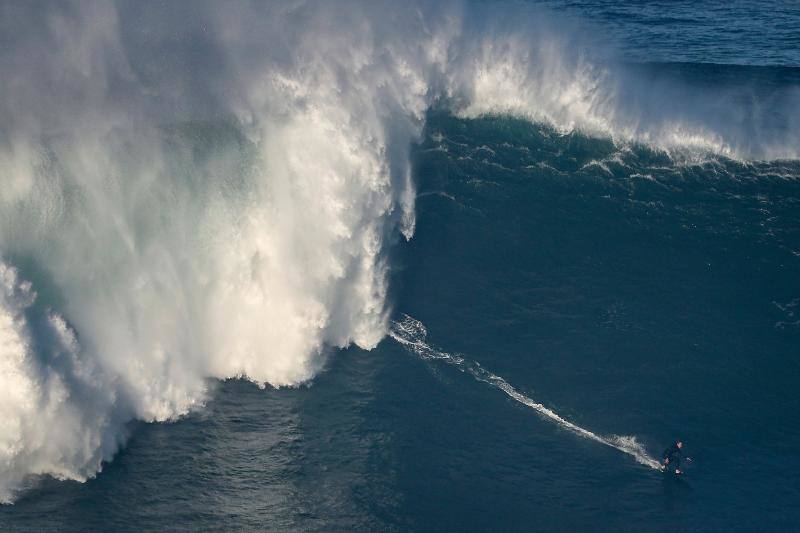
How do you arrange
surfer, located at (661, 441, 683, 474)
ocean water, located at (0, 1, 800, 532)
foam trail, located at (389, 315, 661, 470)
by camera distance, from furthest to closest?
foam trail, located at (389, 315, 661, 470) → surfer, located at (661, 441, 683, 474) → ocean water, located at (0, 1, 800, 532)

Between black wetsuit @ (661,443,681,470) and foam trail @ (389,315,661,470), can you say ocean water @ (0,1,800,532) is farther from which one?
black wetsuit @ (661,443,681,470)

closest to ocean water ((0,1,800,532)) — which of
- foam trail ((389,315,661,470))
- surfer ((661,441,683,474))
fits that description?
foam trail ((389,315,661,470))

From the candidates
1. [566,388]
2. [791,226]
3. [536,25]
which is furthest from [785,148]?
[566,388]

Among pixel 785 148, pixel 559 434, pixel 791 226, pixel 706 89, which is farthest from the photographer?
pixel 706 89

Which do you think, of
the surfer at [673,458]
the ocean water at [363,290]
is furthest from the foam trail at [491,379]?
the surfer at [673,458]

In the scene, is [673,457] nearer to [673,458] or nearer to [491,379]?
[673,458]

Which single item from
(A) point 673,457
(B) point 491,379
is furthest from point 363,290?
(A) point 673,457

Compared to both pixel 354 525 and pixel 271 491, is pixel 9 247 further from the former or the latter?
pixel 354 525
